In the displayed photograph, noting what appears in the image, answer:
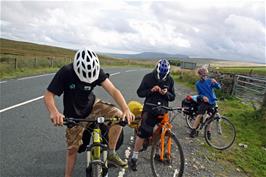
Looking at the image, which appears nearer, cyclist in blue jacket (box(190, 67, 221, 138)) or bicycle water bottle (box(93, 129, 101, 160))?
bicycle water bottle (box(93, 129, 101, 160))

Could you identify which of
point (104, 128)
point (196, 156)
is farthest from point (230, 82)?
point (104, 128)

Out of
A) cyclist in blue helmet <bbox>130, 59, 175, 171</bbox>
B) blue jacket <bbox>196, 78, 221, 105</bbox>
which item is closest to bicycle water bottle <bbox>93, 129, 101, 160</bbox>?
cyclist in blue helmet <bbox>130, 59, 175, 171</bbox>

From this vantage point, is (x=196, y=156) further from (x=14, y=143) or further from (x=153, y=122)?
(x=14, y=143)

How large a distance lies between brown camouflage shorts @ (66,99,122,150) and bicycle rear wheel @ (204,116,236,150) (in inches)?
140

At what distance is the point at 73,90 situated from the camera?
381 cm

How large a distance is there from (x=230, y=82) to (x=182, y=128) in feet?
30.6

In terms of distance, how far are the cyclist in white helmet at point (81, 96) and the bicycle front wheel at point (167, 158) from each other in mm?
798

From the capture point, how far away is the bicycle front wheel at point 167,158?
4660 millimetres

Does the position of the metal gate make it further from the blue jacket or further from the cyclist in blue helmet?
the cyclist in blue helmet

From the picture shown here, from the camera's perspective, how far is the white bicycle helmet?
3.45 meters

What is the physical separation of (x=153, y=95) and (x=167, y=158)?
1.10m

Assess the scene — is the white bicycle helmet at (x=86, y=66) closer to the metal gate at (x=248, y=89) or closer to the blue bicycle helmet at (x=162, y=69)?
the blue bicycle helmet at (x=162, y=69)

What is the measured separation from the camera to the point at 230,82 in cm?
1648

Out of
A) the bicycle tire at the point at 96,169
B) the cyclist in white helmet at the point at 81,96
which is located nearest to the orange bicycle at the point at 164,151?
the cyclist in white helmet at the point at 81,96
